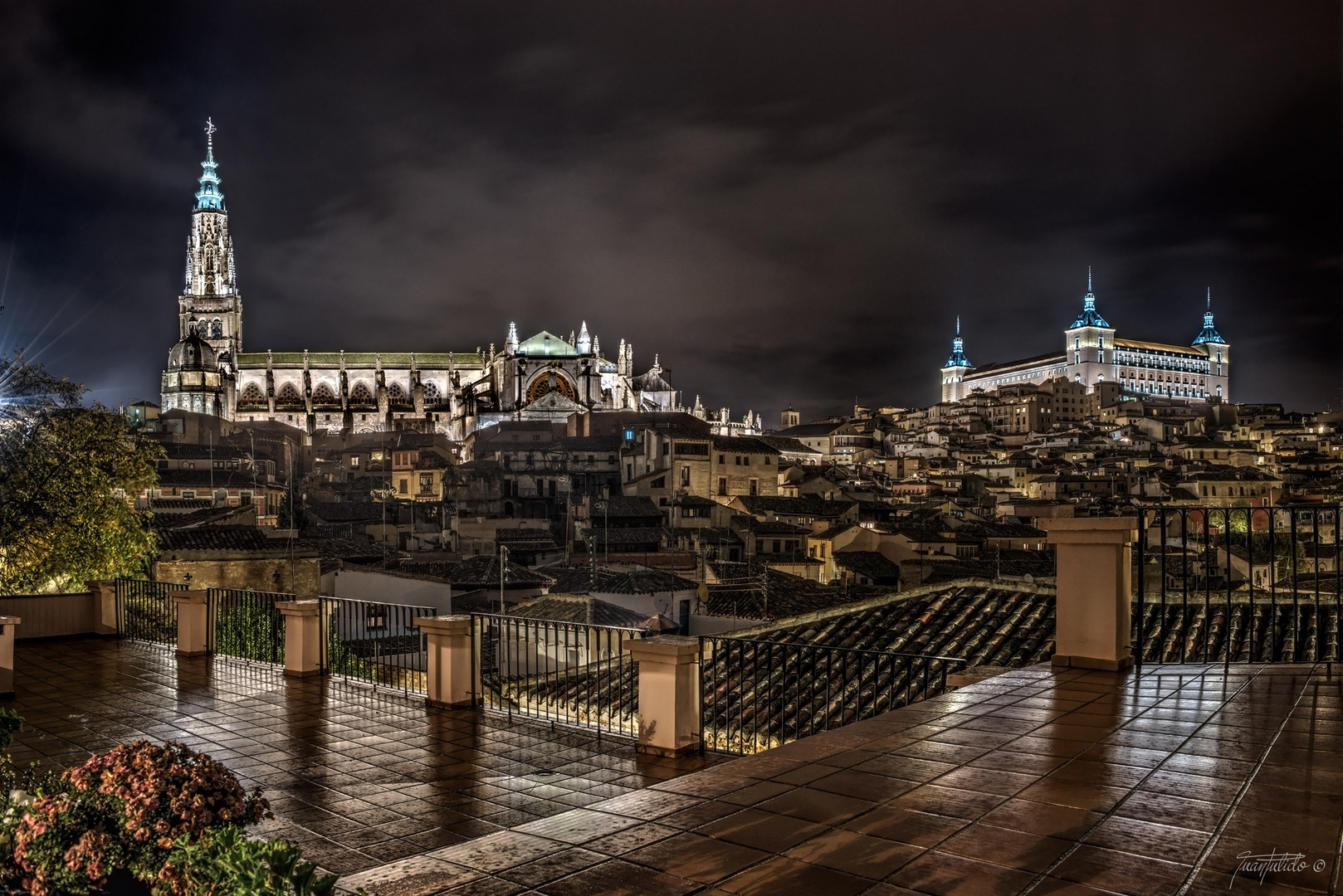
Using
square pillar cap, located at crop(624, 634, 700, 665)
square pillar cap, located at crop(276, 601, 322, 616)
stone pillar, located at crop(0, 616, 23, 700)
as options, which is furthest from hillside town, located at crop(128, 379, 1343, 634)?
stone pillar, located at crop(0, 616, 23, 700)

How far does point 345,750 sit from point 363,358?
110105mm

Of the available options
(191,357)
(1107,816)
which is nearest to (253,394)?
(191,357)

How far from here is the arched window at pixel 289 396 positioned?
10494cm

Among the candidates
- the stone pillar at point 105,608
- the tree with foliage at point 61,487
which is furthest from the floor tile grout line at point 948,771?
the tree with foliage at point 61,487

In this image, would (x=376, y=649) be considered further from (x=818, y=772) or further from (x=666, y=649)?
(x=818, y=772)

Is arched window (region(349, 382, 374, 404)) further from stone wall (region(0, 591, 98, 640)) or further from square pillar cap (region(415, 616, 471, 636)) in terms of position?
square pillar cap (region(415, 616, 471, 636))

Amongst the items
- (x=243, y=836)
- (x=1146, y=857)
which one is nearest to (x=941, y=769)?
(x=1146, y=857)

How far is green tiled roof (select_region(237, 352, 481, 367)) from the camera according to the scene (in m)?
109

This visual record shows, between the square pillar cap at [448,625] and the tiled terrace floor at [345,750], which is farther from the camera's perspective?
the square pillar cap at [448,625]

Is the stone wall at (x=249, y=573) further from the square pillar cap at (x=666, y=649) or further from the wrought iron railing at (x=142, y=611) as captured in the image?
the square pillar cap at (x=666, y=649)

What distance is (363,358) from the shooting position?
365ft

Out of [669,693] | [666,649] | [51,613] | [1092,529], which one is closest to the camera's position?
[666,649]

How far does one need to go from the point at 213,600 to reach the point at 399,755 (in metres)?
6.83

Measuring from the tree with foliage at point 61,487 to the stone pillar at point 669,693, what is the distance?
49.2ft
